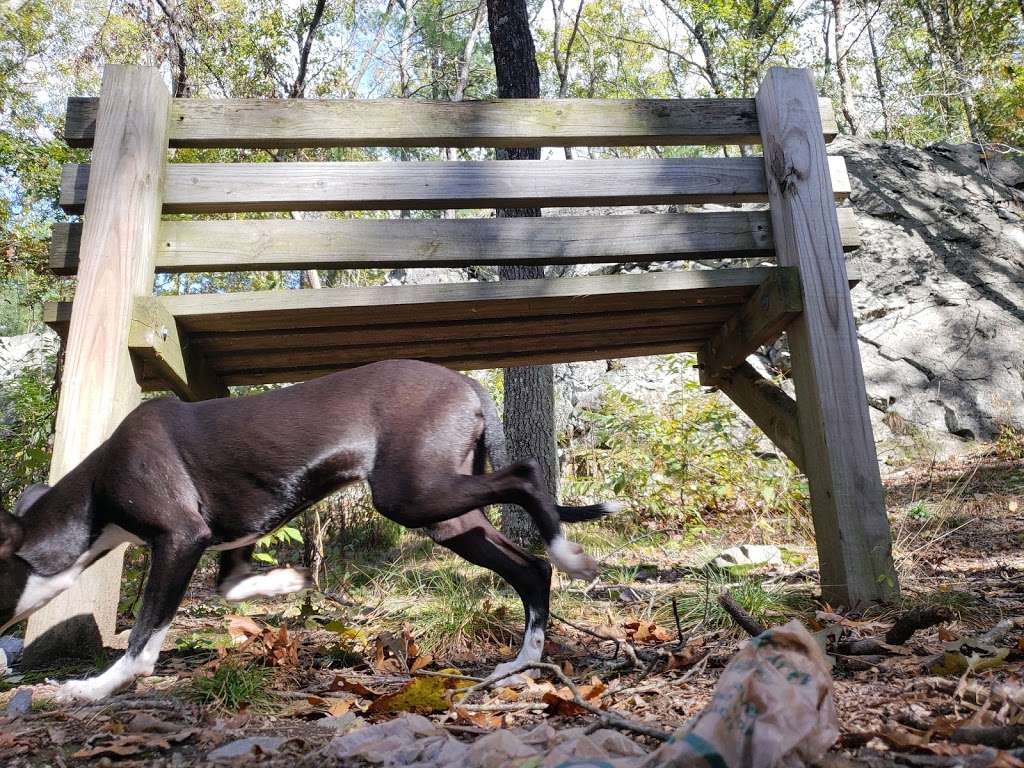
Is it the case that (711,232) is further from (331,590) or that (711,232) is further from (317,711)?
(331,590)

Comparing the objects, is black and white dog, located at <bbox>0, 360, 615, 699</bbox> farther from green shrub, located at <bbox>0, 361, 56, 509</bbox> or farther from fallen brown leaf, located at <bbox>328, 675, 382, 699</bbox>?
green shrub, located at <bbox>0, 361, 56, 509</bbox>

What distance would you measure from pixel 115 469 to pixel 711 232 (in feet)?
10.2

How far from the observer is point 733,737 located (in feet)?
4.92

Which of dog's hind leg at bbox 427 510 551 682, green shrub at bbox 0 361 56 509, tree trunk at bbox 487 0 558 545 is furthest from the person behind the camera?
tree trunk at bbox 487 0 558 545

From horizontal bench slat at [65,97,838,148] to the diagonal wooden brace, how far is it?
0.92 meters

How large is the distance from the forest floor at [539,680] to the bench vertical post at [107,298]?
0.86 ft

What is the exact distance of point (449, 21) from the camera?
22.5 m

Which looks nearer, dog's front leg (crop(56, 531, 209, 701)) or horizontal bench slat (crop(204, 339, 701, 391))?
dog's front leg (crop(56, 531, 209, 701))

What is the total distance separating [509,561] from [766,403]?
2.10 meters

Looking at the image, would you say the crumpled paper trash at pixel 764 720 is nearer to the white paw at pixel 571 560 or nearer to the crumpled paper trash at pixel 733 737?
the crumpled paper trash at pixel 733 737

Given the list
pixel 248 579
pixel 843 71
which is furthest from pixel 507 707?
pixel 843 71

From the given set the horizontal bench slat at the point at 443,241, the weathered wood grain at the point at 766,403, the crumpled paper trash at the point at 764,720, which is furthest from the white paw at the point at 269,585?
the weathered wood grain at the point at 766,403

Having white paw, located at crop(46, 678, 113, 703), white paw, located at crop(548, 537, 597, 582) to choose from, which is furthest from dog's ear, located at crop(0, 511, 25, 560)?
white paw, located at crop(548, 537, 597, 582)

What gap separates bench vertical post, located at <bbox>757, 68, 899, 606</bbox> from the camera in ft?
12.2
